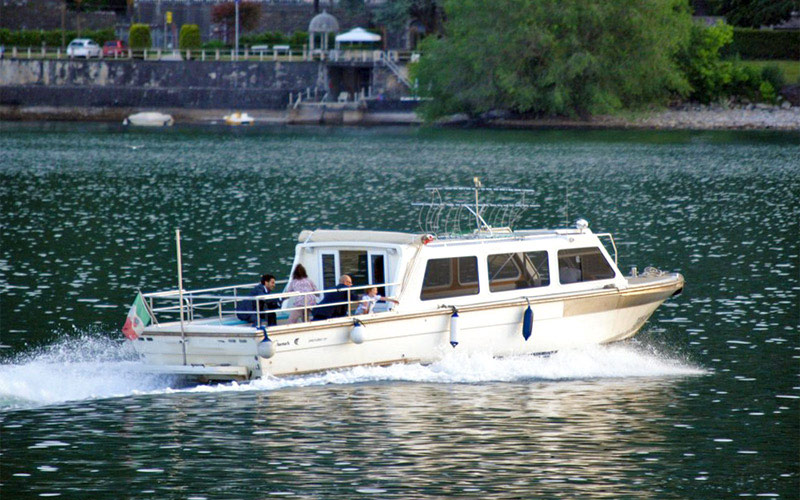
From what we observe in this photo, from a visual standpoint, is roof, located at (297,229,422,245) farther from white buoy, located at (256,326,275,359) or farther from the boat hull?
white buoy, located at (256,326,275,359)

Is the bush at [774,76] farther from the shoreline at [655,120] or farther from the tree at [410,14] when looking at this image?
the tree at [410,14]

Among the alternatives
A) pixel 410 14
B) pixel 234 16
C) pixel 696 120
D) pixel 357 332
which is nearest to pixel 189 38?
pixel 234 16

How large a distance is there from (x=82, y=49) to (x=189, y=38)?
376 inches

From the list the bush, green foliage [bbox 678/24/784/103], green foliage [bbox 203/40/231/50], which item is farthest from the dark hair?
green foliage [bbox 203/40/231/50]

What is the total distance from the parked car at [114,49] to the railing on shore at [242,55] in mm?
87

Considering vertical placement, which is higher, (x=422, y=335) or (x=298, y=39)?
(x=298, y=39)

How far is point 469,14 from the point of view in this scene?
9494 cm

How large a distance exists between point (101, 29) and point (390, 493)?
4848 inches

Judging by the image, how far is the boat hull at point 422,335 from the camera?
19344 mm

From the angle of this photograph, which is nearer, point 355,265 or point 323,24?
point 355,265

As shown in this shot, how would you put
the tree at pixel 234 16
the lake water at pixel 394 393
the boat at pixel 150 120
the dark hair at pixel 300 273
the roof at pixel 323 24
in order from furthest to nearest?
the tree at pixel 234 16
the roof at pixel 323 24
the boat at pixel 150 120
the dark hair at pixel 300 273
the lake water at pixel 394 393

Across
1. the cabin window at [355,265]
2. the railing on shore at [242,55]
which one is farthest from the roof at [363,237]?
the railing on shore at [242,55]

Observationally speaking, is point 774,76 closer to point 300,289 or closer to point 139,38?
point 139,38

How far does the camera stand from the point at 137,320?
19.5m
